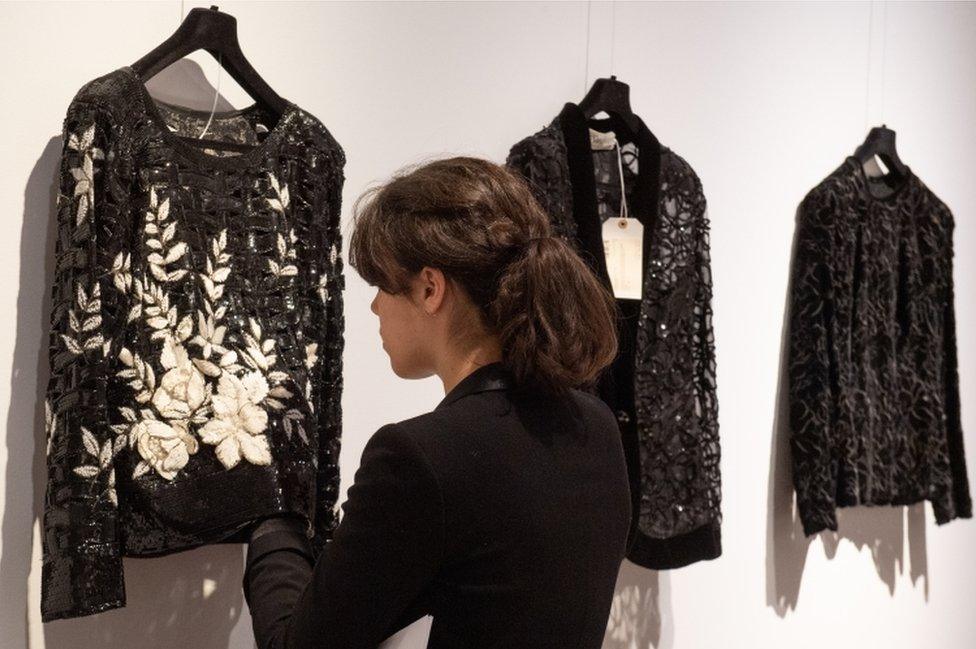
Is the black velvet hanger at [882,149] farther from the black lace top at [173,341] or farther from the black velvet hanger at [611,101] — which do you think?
the black lace top at [173,341]

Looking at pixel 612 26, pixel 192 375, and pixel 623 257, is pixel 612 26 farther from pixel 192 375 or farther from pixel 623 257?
pixel 192 375

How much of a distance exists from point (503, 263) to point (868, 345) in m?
1.65

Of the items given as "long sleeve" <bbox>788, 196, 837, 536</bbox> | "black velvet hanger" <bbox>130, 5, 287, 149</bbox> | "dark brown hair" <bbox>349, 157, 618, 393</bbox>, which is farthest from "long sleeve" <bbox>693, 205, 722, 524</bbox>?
"dark brown hair" <bbox>349, 157, 618, 393</bbox>

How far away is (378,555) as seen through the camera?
1.12 m

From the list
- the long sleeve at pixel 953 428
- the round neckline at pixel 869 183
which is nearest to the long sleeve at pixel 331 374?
the round neckline at pixel 869 183

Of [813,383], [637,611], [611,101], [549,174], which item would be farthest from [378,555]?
[813,383]

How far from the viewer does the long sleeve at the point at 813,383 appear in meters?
2.54

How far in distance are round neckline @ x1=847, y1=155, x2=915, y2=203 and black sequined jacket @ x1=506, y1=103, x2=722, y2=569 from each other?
1.96 feet

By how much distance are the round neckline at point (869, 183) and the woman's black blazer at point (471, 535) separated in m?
1.63

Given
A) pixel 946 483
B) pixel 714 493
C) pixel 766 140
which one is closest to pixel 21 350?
pixel 714 493

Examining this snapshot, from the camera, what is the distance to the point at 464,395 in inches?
46.8

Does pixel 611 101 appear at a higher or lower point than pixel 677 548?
higher

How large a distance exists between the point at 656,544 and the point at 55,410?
1.10m

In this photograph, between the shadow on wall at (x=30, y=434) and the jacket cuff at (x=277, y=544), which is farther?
the shadow on wall at (x=30, y=434)
